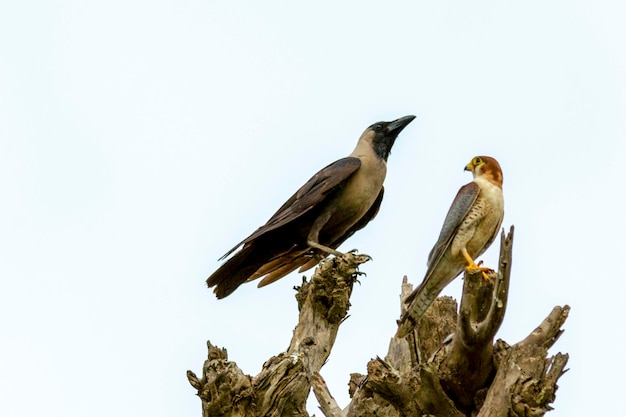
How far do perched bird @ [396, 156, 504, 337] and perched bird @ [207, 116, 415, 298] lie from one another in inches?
44.1

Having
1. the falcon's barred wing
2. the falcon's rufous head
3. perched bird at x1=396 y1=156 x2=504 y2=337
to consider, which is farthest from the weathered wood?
the falcon's rufous head

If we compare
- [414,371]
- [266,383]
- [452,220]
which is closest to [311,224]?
[452,220]

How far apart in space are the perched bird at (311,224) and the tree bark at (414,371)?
3.68 feet

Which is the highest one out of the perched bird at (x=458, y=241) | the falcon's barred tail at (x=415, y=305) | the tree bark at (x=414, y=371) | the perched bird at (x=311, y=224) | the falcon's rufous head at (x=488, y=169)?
the perched bird at (x=311, y=224)

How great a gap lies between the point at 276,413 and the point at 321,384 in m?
0.91

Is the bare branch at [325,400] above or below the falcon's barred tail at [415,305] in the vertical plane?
below

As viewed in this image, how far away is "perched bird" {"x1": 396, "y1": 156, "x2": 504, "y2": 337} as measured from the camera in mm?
6750

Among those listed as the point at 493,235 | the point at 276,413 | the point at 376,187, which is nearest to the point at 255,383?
the point at 276,413

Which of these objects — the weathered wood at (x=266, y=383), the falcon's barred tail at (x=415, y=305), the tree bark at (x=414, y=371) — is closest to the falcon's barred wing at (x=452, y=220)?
the falcon's barred tail at (x=415, y=305)

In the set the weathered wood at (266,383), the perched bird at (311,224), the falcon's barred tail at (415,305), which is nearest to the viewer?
the weathered wood at (266,383)

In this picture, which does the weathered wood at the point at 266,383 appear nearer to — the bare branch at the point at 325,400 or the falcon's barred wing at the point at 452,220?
the bare branch at the point at 325,400

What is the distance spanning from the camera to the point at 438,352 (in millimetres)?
6684

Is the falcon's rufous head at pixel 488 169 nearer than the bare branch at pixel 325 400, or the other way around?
the bare branch at pixel 325 400

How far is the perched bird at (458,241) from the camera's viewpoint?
22.1 ft
